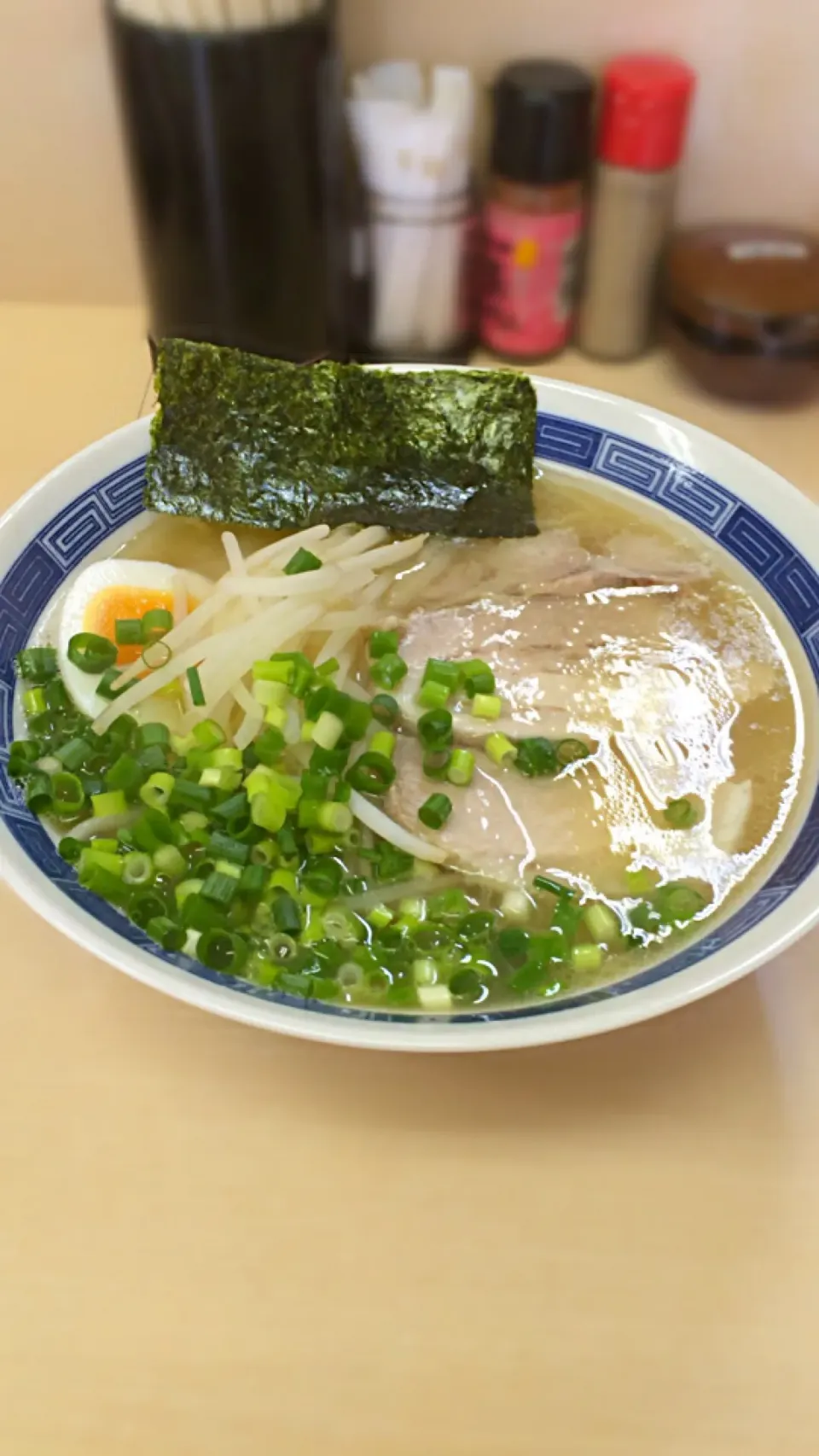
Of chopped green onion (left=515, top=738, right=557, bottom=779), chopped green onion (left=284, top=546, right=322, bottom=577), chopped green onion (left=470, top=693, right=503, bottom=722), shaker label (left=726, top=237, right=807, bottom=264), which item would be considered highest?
shaker label (left=726, top=237, right=807, bottom=264)

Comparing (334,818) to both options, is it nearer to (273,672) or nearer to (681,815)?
(273,672)

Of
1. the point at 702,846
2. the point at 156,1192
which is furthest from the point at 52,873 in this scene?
the point at 702,846

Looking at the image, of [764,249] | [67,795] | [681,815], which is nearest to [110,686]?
[67,795]

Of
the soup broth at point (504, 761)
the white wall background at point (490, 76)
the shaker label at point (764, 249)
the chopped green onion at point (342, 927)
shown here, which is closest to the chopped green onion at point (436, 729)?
the soup broth at point (504, 761)

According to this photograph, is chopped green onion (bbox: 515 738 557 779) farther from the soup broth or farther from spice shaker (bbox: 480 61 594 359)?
spice shaker (bbox: 480 61 594 359)

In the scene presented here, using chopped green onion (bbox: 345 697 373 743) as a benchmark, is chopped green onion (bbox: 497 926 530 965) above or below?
below

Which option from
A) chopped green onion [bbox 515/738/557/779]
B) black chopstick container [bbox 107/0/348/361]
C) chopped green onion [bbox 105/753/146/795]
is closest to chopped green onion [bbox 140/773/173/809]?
chopped green onion [bbox 105/753/146/795]
